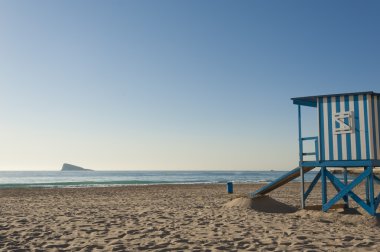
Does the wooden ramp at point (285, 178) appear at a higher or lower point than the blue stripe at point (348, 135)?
lower

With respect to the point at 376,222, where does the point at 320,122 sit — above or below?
above

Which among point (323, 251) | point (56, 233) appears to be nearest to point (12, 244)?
point (56, 233)

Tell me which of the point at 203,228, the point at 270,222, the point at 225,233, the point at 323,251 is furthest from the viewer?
the point at 270,222

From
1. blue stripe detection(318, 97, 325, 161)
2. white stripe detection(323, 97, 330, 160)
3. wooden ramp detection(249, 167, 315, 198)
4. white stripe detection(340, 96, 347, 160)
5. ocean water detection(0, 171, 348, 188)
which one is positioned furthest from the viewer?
ocean water detection(0, 171, 348, 188)

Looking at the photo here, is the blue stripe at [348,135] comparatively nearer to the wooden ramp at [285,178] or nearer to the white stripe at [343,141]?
the white stripe at [343,141]

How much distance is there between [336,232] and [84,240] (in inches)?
227

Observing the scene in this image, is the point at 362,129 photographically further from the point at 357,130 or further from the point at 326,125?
the point at 326,125

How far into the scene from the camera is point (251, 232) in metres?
8.58

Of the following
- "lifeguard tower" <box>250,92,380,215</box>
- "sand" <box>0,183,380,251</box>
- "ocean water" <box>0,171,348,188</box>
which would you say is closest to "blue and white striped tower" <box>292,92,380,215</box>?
"lifeguard tower" <box>250,92,380,215</box>

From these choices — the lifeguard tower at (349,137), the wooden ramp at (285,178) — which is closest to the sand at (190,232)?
the lifeguard tower at (349,137)

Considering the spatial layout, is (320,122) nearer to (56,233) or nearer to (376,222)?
(376,222)

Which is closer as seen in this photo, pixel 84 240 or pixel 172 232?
pixel 84 240

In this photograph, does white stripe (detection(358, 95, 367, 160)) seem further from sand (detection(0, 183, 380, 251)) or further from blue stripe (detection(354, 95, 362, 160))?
sand (detection(0, 183, 380, 251))

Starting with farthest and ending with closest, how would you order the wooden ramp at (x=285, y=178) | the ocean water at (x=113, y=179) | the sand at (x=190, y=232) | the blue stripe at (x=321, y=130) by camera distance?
the ocean water at (x=113, y=179), the wooden ramp at (x=285, y=178), the blue stripe at (x=321, y=130), the sand at (x=190, y=232)
